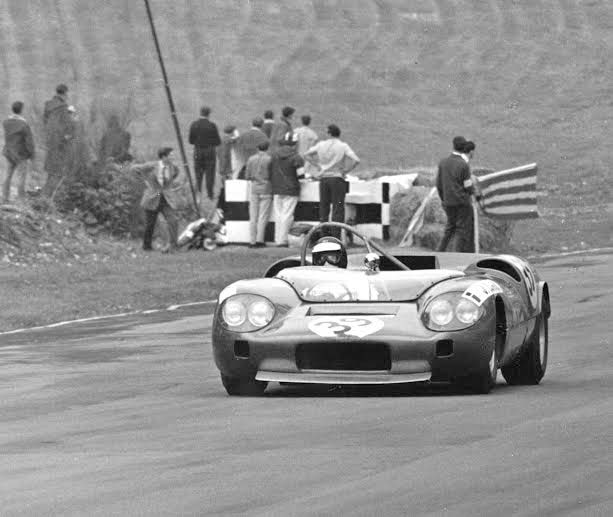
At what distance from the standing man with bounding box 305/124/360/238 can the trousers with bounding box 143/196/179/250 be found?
73.7 inches

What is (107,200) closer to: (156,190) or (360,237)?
(156,190)

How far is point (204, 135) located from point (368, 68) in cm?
1844

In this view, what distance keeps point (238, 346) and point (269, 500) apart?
3.62 meters

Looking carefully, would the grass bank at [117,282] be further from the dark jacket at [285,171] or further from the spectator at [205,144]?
the spectator at [205,144]

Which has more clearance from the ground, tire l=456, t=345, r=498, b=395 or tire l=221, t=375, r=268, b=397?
tire l=456, t=345, r=498, b=395

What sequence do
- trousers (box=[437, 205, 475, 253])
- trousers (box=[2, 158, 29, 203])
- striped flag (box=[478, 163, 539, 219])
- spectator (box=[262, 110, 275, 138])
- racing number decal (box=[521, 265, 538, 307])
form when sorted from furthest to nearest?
spectator (box=[262, 110, 275, 138]), trousers (box=[2, 158, 29, 203]), striped flag (box=[478, 163, 539, 219]), trousers (box=[437, 205, 475, 253]), racing number decal (box=[521, 265, 538, 307])

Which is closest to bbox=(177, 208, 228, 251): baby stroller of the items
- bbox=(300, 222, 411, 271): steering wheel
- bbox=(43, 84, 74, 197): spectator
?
bbox=(43, 84, 74, 197): spectator

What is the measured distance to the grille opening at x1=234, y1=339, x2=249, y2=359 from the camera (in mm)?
10695

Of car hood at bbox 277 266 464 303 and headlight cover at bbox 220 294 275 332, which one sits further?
car hood at bbox 277 266 464 303

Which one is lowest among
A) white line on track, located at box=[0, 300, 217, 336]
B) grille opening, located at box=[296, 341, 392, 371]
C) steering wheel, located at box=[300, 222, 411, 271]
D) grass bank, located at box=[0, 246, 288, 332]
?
grass bank, located at box=[0, 246, 288, 332]

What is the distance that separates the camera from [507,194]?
75.6ft

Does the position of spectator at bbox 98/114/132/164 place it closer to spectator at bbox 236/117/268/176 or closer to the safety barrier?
spectator at bbox 236/117/268/176

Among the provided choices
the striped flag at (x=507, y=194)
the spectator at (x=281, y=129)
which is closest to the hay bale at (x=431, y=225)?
the spectator at (x=281, y=129)

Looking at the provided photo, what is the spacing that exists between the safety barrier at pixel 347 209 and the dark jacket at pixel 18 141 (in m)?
2.65
